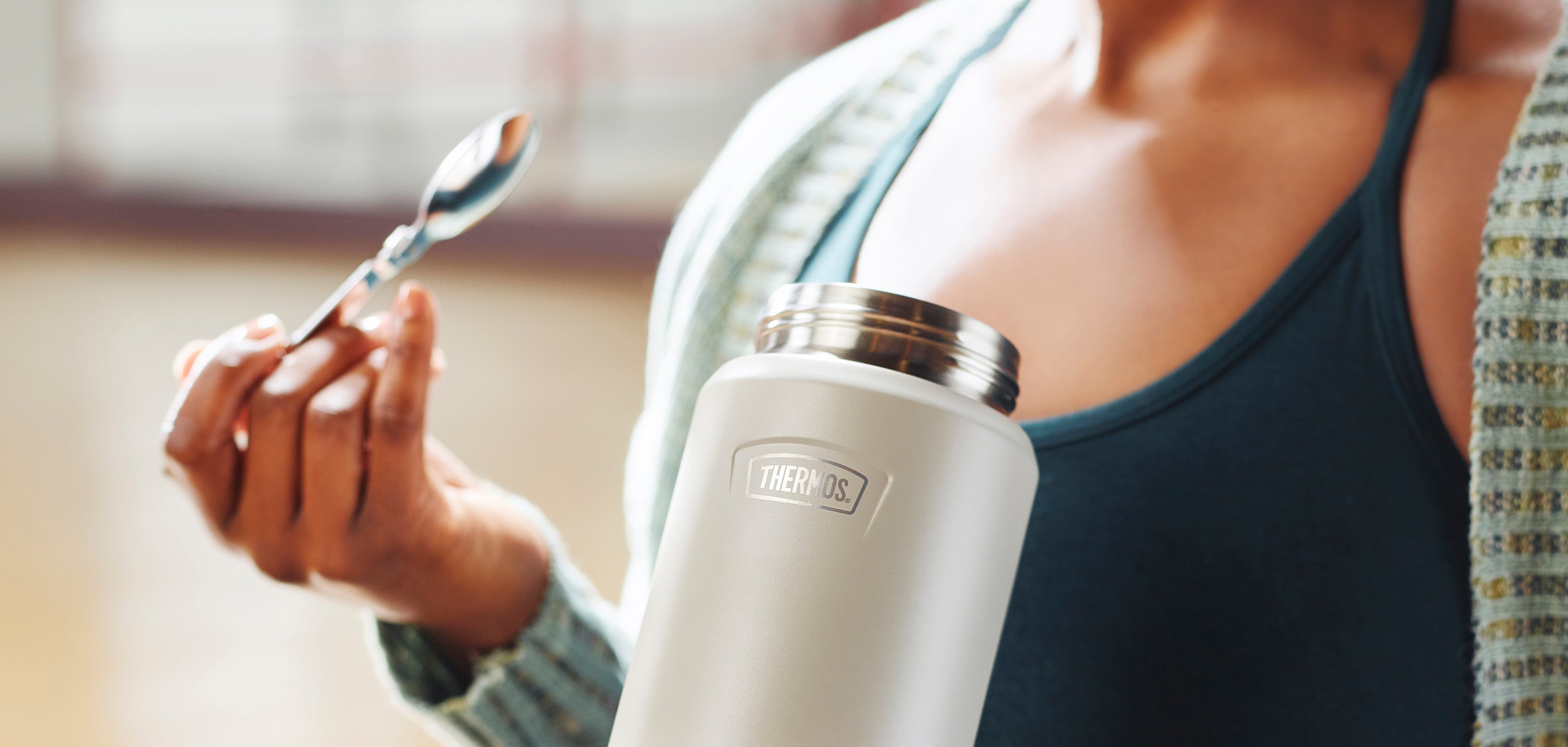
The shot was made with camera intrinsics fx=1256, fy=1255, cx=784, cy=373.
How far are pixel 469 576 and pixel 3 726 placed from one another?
1498mm

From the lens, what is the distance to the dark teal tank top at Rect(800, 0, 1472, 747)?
1.59 ft

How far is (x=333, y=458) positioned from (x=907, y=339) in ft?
0.87

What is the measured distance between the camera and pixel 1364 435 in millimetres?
491

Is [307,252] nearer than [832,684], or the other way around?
[832,684]

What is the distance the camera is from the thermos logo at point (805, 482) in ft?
1.13

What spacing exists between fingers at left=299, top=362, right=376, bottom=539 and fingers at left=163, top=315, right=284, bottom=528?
0.03m

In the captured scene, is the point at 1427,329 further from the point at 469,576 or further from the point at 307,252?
the point at 307,252

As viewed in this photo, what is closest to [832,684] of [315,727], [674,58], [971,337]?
[971,337]

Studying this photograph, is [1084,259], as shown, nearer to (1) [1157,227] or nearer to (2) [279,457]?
(1) [1157,227]

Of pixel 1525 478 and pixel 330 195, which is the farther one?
pixel 330 195

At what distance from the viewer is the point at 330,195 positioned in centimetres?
Result: 458

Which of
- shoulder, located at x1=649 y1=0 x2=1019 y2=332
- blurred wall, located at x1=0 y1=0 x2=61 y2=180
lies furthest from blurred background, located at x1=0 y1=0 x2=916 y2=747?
shoulder, located at x1=649 y1=0 x2=1019 y2=332

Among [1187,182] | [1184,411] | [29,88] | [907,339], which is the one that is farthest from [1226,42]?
[29,88]

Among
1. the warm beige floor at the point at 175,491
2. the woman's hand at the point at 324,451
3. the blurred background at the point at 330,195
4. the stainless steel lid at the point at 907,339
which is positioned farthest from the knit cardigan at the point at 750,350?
the blurred background at the point at 330,195
